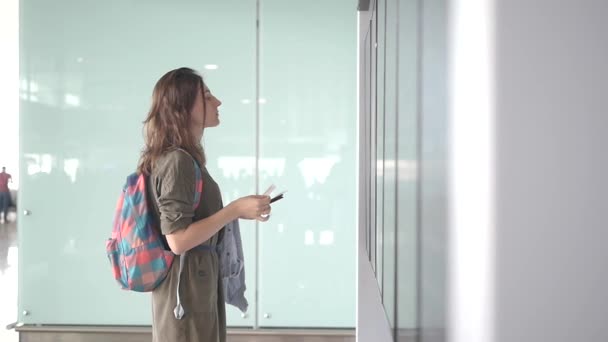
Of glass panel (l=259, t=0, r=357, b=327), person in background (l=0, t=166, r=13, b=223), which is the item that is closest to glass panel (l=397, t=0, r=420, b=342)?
glass panel (l=259, t=0, r=357, b=327)

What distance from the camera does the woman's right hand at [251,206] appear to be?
5.34 ft

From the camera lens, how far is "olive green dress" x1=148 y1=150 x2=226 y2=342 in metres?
1.55

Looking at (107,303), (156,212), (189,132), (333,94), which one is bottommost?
(107,303)

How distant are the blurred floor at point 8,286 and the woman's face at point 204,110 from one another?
2.78 meters

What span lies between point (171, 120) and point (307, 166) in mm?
1936

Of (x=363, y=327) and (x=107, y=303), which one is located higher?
(x=363, y=327)

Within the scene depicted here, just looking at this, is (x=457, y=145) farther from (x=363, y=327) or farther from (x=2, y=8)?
(x=2, y=8)

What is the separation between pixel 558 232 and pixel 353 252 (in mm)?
3377

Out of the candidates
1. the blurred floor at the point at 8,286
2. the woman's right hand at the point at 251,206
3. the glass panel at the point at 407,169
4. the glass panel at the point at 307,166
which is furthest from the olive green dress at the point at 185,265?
the blurred floor at the point at 8,286

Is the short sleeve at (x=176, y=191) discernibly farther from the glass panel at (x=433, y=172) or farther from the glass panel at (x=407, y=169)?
the glass panel at (x=433, y=172)

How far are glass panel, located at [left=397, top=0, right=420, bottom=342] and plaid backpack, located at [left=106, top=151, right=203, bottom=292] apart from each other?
→ 101 cm

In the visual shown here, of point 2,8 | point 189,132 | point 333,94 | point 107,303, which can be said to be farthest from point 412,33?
point 2,8

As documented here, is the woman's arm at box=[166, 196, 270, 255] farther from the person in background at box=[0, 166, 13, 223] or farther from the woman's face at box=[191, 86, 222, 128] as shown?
the person in background at box=[0, 166, 13, 223]

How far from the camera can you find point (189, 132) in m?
1.69
